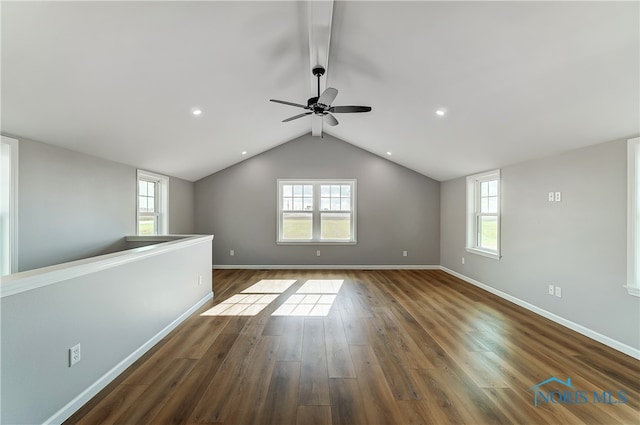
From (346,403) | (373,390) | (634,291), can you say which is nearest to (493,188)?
(634,291)

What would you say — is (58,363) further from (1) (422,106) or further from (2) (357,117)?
(2) (357,117)

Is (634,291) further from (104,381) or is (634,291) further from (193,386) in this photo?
(104,381)

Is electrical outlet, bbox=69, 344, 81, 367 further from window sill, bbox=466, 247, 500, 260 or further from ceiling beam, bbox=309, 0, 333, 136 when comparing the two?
window sill, bbox=466, 247, 500, 260

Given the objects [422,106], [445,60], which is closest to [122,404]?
[445,60]

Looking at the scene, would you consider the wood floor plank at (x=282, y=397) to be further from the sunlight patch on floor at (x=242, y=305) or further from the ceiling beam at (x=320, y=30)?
the ceiling beam at (x=320, y=30)

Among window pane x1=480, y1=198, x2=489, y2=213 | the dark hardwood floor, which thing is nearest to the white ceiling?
window pane x1=480, y1=198, x2=489, y2=213

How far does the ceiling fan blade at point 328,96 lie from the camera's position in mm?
2506

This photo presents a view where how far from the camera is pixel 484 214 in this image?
4770mm

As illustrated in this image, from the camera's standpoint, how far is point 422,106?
3.31 m

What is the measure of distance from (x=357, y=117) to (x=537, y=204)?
2.85 metres

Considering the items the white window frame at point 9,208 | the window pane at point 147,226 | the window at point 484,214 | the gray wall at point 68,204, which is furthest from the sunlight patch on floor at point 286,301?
the window at point 484,214

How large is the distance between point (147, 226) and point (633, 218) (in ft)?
21.3

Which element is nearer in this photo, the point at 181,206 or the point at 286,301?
the point at 286,301

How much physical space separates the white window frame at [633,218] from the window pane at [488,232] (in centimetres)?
196
